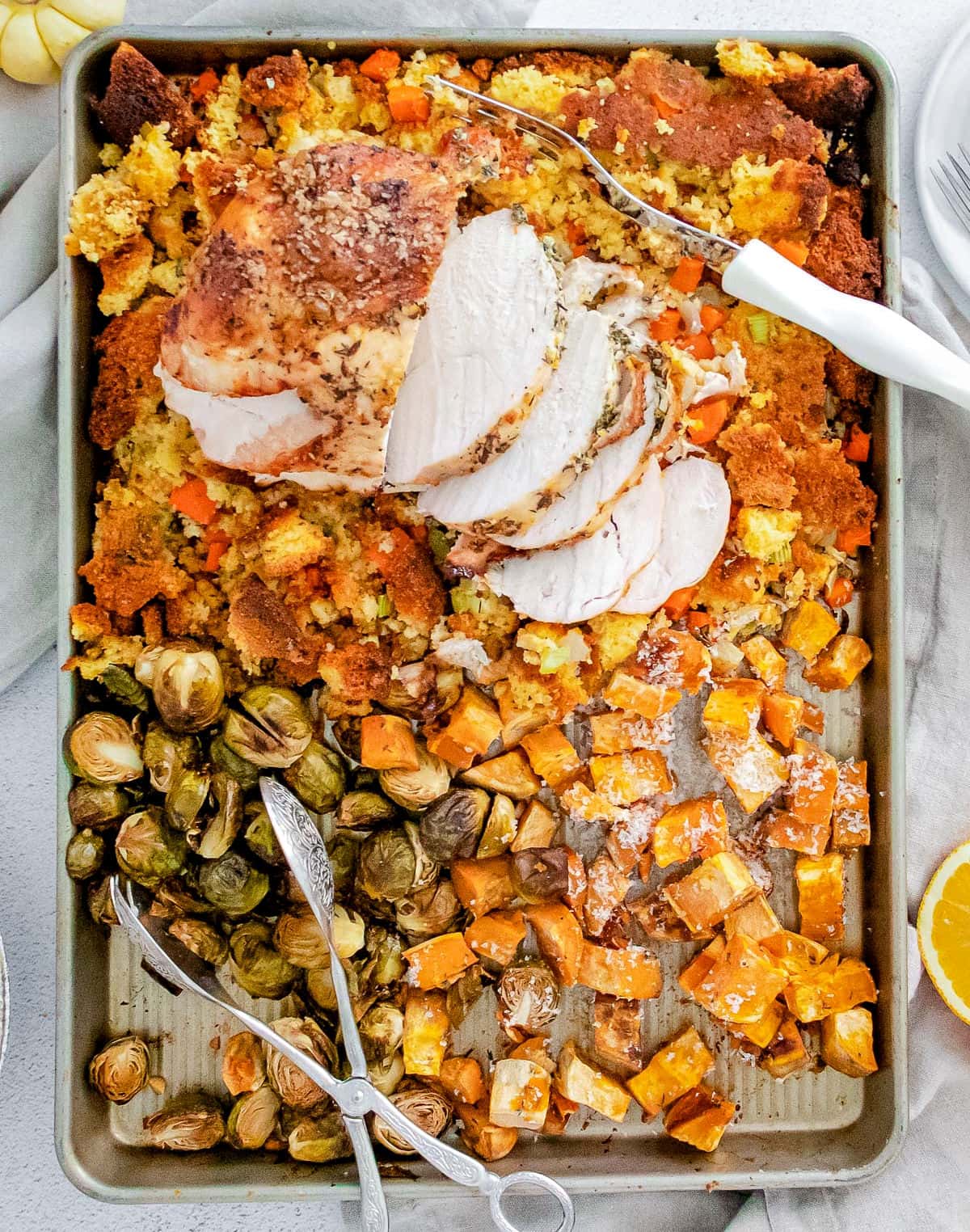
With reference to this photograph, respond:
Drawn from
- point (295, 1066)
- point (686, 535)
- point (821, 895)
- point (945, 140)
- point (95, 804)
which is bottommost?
point (295, 1066)

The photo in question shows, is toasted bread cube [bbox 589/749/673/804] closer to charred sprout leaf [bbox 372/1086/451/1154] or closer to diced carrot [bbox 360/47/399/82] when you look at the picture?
charred sprout leaf [bbox 372/1086/451/1154]

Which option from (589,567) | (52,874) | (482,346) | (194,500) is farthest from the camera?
(52,874)

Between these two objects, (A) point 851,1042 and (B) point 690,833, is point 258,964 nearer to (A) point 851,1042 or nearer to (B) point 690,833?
(B) point 690,833

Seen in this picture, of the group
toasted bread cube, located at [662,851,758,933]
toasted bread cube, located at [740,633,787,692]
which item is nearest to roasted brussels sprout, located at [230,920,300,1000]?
toasted bread cube, located at [662,851,758,933]

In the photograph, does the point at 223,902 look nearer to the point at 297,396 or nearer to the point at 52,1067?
the point at 52,1067

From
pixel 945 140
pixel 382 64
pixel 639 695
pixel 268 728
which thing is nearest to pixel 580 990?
pixel 639 695

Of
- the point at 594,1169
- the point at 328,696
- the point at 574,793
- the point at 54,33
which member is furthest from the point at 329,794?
the point at 54,33

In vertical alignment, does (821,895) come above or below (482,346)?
below

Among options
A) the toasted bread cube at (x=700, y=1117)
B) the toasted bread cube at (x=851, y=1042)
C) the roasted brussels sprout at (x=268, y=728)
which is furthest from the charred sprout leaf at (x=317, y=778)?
the toasted bread cube at (x=851, y=1042)
